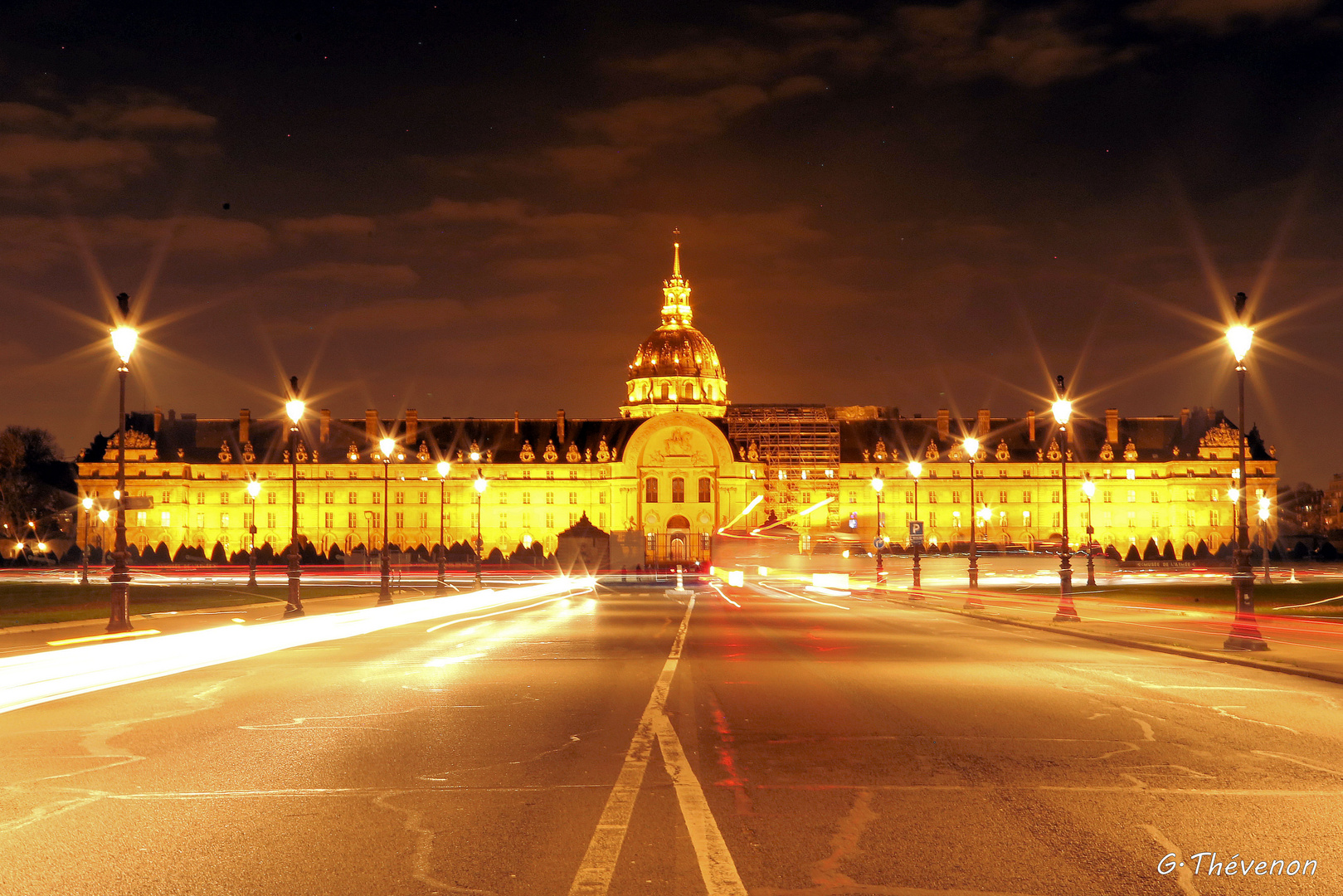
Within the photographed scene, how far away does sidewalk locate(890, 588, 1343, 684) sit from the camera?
20.2 metres

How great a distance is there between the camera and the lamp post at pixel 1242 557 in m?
21.9

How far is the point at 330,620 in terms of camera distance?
1064 inches

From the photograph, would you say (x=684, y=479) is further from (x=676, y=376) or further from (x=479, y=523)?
(x=479, y=523)

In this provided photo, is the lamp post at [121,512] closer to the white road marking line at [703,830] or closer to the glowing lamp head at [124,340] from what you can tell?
the glowing lamp head at [124,340]

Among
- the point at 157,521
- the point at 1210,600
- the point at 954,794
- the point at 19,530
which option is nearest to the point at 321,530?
the point at 157,521

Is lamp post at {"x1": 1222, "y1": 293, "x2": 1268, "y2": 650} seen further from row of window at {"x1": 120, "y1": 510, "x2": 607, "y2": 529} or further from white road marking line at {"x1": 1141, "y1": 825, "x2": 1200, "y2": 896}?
row of window at {"x1": 120, "y1": 510, "x2": 607, "y2": 529}

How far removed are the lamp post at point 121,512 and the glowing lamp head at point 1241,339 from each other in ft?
66.6

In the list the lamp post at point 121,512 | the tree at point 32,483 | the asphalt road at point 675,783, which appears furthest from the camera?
the tree at point 32,483

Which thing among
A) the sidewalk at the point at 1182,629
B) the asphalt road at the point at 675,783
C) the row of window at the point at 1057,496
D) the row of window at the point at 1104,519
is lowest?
the sidewalk at the point at 1182,629

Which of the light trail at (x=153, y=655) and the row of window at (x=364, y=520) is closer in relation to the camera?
the light trail at (x=153, y=655)

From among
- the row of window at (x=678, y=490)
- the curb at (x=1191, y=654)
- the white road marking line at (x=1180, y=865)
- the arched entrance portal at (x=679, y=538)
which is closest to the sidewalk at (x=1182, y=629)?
the curb at (x=1191, y=654)

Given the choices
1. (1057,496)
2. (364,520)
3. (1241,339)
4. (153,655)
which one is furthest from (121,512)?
(1057,496)

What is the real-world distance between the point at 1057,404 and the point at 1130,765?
81.2 ft

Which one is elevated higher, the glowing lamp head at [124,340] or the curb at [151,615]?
the glowing lamp head at [124,340]
